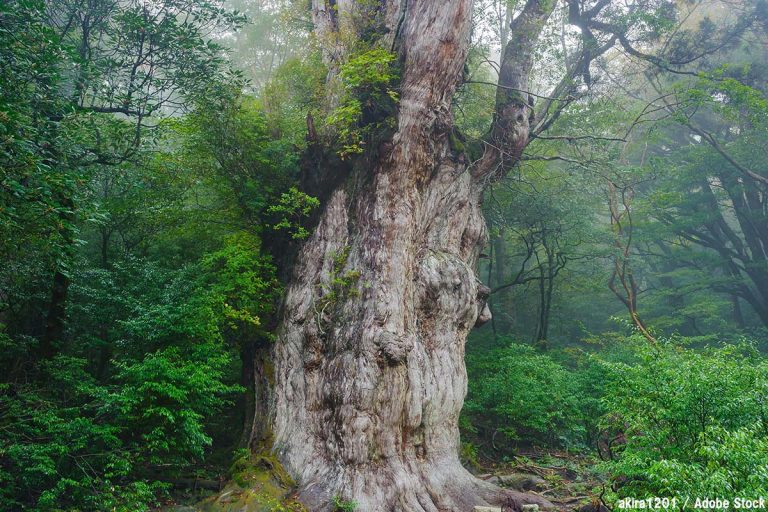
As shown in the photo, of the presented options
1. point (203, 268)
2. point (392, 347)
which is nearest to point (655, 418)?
point (392, 347)

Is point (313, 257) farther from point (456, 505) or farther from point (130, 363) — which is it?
point (456, 505)

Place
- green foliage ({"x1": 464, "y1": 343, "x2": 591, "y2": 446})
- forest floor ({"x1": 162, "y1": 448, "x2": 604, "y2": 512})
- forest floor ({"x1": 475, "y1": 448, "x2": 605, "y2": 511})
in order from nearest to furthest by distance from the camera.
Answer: forest floor ({"x1": 162, "y1": 448, "x2": 604, "y2": 512}) < forest floor ({"x1": 475, "y1": 448, "x2": 605, "y2": 511}) < green foliage ({"x1": 464, "y1": 343, "x2": 591, "y2": 446})

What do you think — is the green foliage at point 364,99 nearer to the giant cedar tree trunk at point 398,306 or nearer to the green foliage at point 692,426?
the giant cedar tree trunk at point 398,306

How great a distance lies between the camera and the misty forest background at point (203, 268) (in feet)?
16.2

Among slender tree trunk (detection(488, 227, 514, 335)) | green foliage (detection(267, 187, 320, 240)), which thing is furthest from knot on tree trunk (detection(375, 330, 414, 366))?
slender tree trunk (detection(488, 227, 514, 335))

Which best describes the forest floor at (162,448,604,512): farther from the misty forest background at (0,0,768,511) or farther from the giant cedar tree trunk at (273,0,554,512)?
the giant cedar tree trunk at (273,0,554,512)

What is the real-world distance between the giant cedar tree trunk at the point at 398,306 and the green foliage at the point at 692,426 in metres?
2.16

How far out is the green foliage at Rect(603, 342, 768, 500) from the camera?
3.51m

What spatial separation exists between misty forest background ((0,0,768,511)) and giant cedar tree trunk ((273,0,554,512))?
1.65ft

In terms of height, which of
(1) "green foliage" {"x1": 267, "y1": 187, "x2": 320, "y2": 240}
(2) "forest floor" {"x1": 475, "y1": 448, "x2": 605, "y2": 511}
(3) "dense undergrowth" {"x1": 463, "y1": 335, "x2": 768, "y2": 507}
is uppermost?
(1) "green foliage" {"x1": 267, "y1": 187, "x2": 320, "y2": 240}

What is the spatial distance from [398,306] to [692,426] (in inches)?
145

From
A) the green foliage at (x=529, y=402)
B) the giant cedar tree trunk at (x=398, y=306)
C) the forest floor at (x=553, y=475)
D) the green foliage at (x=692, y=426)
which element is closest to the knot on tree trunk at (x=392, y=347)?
the giant cedar tree trunk at (x=398, y=306)

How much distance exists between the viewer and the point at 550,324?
1753 centimetres

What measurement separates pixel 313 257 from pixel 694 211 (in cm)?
1536
